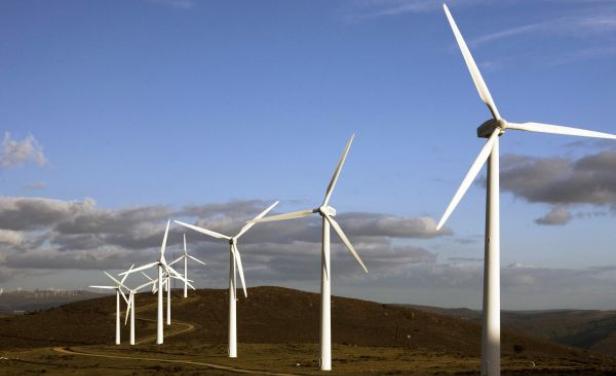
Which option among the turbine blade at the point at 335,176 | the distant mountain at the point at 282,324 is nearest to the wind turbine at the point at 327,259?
the turbine blade at the point at 335,176

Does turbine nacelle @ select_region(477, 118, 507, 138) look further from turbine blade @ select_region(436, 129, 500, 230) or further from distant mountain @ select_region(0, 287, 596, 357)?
distant mountain @ select_region(0, 287, 596, 357)

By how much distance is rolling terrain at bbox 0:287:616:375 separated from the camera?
75188 millimetres

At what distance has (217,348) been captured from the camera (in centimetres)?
10500

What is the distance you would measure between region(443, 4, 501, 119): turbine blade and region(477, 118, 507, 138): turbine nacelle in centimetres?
29

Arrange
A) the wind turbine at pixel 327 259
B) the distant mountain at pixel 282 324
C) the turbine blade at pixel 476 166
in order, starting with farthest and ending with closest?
the distant mountain at pixel 282 324, the wind turbine at pixel 327 259, the turbine blade at pixel 476 166

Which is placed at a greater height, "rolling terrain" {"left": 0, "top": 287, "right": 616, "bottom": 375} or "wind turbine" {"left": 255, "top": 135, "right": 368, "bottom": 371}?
"wind turbine" {"left": 255, "top": 135, "right": 368, "bottom": 371}

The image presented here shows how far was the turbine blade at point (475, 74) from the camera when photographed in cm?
4569

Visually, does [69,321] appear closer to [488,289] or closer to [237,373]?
[237,373]

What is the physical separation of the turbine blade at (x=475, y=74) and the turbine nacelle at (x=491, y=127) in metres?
0.29

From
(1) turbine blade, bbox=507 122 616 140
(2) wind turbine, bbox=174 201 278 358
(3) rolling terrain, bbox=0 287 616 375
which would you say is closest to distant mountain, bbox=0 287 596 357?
(3) rolling terrain, bbox=0 287 616 375

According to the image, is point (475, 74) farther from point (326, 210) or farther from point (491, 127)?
point (326, 210)

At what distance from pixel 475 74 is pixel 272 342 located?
3338 inches

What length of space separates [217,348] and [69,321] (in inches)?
2740

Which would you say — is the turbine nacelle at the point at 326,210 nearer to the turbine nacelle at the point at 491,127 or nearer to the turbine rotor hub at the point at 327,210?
the turbine rotor hub at the point at 327,210
